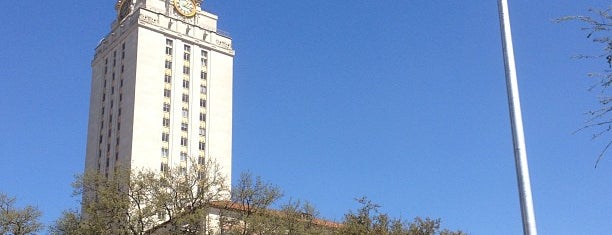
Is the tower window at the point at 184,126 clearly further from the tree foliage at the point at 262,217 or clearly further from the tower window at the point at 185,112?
the tree foliage at the point at 262,217

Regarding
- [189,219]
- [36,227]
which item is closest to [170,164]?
[36,227]

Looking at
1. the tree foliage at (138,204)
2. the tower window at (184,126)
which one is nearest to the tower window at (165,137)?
the tower window at (184,126)

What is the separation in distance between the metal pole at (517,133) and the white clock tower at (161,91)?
317 feet

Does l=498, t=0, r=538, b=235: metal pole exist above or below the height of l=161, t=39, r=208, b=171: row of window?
below

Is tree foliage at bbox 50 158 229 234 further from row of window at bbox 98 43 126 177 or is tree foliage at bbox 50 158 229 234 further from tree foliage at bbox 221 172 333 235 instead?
row of window at bbox 98 43 126 177

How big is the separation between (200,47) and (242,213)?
72.0 meters

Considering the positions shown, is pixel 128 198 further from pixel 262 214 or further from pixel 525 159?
pixel 525 159

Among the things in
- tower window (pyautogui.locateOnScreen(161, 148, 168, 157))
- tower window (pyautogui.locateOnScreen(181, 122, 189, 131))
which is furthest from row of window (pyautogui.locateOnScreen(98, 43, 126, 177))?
tower window (pyautogui.locateOnScreen(181, 122, 189, 131))

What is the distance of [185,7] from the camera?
132 meters

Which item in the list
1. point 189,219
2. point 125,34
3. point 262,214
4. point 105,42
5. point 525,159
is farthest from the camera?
point 105,42

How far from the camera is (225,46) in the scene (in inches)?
5212

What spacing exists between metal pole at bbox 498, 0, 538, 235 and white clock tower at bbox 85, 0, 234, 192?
317 feet

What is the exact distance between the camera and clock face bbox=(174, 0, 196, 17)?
13050cm

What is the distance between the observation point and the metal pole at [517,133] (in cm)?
1639
